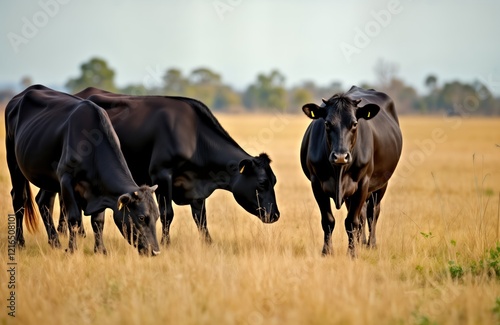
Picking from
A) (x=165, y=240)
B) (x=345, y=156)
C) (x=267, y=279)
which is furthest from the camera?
(x=165, y=240)

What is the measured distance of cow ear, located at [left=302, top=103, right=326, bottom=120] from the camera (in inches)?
349

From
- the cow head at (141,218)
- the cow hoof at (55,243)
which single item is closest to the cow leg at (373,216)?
the cow head at (141,218)

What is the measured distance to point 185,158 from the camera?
405 inches

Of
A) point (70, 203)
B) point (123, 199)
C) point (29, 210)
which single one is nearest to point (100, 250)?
point (70, 203)

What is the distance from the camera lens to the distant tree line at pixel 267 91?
356 feet

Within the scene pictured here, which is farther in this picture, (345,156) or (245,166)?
(245,166)

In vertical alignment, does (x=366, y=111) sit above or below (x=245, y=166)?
above

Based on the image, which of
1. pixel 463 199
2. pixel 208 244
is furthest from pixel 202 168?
pixel 463 199

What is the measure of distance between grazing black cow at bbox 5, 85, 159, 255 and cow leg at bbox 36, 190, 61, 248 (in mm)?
106

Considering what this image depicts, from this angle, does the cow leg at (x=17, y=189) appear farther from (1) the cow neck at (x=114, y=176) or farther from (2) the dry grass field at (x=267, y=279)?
(1) the cow neck at (x=114, y=176)

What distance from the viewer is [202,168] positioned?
10469 millimetres

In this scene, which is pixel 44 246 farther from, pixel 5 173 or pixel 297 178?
pixel 297 178

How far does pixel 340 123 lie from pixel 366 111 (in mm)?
691

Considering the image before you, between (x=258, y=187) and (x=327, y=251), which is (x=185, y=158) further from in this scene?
(x=327, y=251)
